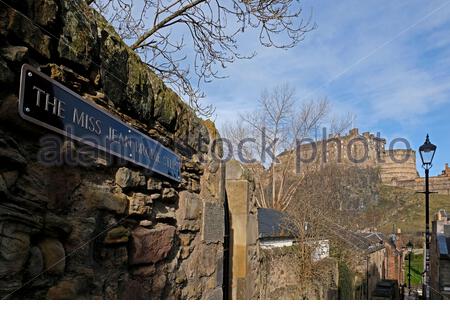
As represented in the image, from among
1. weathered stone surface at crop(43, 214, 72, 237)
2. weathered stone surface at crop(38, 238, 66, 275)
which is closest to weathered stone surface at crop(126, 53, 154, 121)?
weathered stone surface at crop(43, 214, 72, 237)

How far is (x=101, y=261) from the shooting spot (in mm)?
2090

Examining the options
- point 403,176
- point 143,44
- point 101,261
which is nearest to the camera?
point 101,261

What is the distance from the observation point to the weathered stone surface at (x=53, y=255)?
1658 millimetres

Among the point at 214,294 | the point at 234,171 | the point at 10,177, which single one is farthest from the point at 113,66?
the point at 234,171

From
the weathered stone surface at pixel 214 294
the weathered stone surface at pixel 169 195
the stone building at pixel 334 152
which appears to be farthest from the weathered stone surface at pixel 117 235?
the stone building at pixel 334 152

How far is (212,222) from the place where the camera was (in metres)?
3.76

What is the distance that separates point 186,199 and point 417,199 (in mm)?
47549

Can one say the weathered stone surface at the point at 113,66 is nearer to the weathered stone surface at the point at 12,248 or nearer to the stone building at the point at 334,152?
the weathered stone surface at the point at 12,248

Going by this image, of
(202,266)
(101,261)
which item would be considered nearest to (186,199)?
(202,266)

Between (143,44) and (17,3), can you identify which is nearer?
(17,3)

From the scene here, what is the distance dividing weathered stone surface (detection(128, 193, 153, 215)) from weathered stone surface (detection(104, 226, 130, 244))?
0.14 m

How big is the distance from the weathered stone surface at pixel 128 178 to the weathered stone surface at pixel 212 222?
3.82ft

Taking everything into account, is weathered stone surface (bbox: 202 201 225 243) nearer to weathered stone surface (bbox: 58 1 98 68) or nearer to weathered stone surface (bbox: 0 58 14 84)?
weathered stone surface (bbox: 58 1 98 68)

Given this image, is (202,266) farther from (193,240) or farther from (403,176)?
(403,176)
